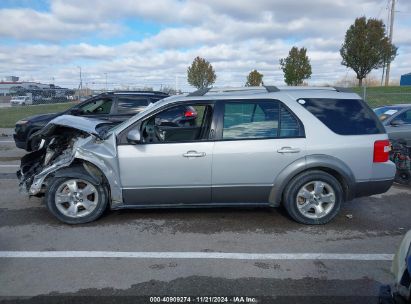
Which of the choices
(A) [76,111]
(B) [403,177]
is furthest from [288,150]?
(A) [76,111]

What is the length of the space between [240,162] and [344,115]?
150 cm

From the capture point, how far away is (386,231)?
4438mm

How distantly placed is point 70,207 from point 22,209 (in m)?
1.14

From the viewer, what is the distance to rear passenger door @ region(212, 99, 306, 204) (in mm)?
4383

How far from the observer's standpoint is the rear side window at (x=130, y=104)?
28.5 ft

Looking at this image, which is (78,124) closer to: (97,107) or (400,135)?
(97,107)

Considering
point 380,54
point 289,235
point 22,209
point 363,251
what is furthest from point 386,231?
point 380,54

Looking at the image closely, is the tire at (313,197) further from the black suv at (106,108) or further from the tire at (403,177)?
the black suv at (106,108)

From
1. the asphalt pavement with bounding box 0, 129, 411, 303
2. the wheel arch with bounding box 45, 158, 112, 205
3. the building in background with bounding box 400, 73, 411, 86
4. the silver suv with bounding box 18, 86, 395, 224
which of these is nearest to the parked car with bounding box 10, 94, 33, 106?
the asphalt pavement with bounding box 0, 129, 411, 303

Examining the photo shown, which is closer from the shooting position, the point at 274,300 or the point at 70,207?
the point at 274,300

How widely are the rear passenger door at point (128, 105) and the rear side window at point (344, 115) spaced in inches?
202

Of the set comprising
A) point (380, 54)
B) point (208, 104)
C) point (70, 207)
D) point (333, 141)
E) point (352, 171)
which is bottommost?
point (70, 207)

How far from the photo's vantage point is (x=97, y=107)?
28.8ft

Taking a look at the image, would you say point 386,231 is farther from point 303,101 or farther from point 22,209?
point 22,209
